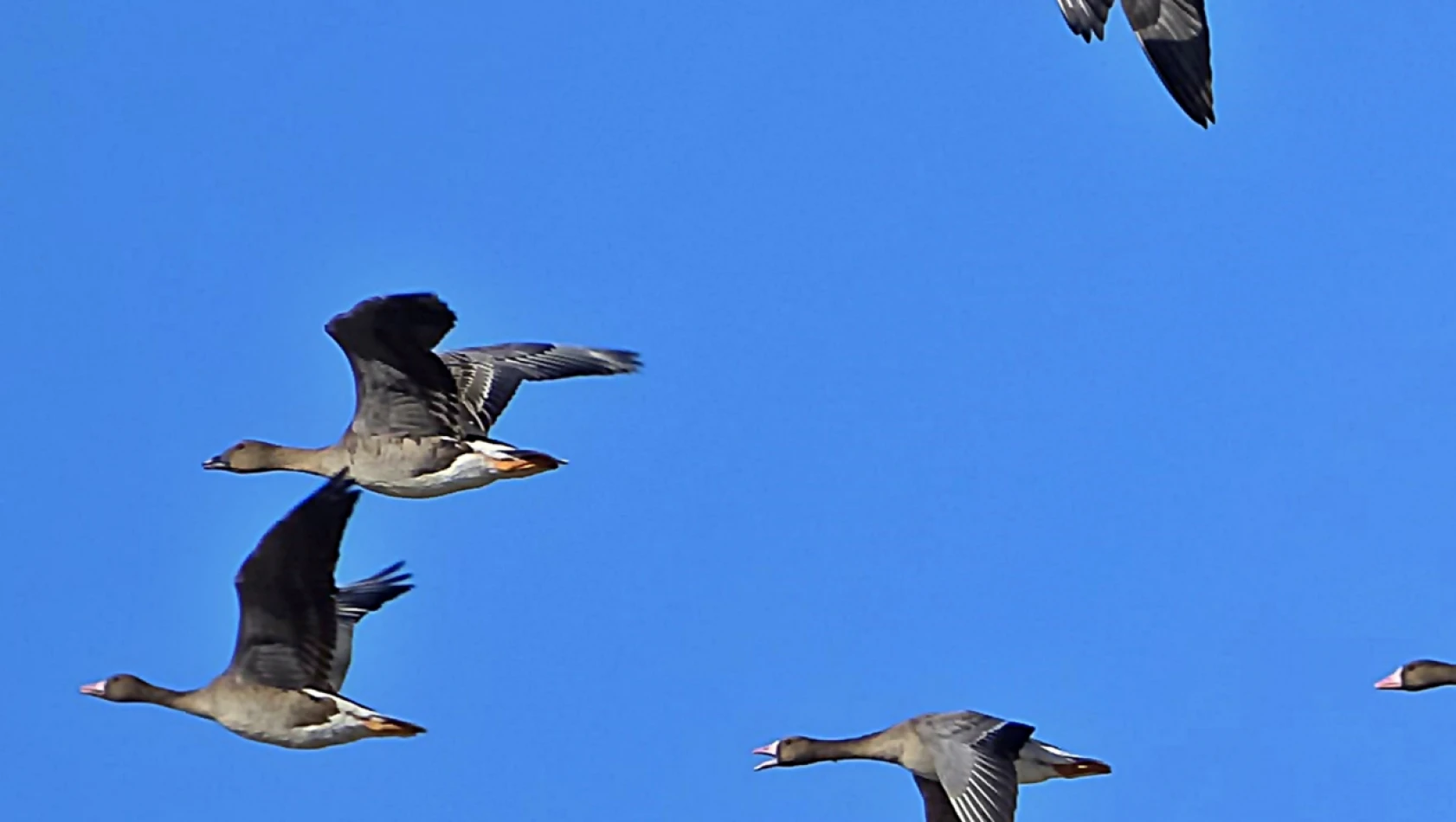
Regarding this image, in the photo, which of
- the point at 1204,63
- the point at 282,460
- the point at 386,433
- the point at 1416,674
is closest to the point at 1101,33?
the point at 1204,63

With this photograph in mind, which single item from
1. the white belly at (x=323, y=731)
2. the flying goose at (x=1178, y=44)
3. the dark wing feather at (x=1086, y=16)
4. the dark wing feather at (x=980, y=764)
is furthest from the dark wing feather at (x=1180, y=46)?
the white belly at (x=323, y=731)

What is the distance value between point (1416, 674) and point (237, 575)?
12.3m

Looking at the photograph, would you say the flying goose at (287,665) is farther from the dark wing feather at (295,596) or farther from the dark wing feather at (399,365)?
the dark wing feather at (399,365)

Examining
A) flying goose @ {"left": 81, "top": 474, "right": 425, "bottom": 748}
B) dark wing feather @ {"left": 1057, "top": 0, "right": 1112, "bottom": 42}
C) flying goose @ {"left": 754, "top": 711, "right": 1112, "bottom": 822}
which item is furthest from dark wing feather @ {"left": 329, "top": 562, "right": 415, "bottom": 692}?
dark wing feather @ {"left": 1057, "top": 0, "right": 1112, "bottom": 42}

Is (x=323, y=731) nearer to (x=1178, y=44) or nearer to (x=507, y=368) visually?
(x=507, y=368)

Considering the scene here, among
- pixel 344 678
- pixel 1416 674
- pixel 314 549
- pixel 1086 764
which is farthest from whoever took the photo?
pixel 1416 674

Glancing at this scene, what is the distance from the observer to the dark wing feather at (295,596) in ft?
57.8

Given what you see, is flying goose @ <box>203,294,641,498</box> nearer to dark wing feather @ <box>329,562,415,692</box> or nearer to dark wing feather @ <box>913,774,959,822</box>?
→ dark wing feather @ <box>329,562,415,692</box>

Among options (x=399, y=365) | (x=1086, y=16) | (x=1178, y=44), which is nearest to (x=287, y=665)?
(x=399, y=365)

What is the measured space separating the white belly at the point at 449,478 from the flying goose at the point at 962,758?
12.4ft

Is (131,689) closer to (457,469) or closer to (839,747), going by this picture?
(457,469)

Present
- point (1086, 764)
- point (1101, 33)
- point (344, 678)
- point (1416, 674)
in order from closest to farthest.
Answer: point (1101, 33)
point (344, 678)
point (1086, 764)
point (1416, 674)

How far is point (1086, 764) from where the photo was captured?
21438 millimetres

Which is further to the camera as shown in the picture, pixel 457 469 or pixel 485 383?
pixel 485 383
